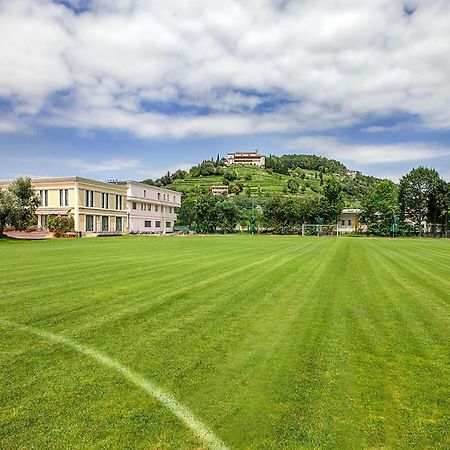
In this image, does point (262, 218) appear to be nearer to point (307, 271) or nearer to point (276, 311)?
point (307, 271)

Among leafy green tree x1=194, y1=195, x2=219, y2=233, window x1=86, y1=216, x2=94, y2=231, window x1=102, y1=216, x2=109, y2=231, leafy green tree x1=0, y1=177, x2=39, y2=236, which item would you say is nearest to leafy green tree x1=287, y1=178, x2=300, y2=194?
leafy green tree x1=194, y1=195, x2=219, y2=233

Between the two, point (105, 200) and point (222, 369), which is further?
point (105, 200)

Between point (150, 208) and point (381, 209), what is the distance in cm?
4458

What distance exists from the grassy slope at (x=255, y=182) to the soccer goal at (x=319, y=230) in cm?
4941

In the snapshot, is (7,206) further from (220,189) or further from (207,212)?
(220,189)

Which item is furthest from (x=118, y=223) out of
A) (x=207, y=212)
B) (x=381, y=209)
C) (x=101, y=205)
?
(x=381, y=209)

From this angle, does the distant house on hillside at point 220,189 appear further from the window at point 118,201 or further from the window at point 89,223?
the window at point 89,223

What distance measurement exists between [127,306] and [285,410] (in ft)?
16.2

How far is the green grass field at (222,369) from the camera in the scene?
3.49 metres

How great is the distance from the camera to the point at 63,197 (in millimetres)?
55875

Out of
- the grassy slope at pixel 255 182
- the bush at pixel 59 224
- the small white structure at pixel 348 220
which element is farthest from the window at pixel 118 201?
the grassy slope at pixel 255 182

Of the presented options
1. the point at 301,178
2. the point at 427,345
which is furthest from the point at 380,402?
the point at 301,178

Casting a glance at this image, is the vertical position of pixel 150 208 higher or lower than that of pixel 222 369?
higher

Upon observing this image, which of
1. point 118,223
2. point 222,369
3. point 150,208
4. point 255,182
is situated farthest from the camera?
point 255,182
